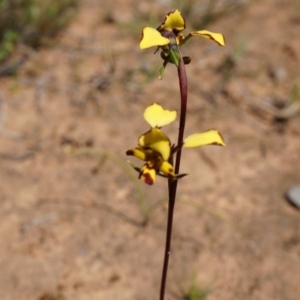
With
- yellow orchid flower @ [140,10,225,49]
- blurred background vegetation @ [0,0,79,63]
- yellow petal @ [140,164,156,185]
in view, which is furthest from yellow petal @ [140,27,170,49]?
blurred background vegetation @ [0,0,79,63]

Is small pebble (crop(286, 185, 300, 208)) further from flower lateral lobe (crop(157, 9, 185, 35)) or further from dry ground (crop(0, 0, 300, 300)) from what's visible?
flower lateral lobe (crop(157, 9, 185, 35))

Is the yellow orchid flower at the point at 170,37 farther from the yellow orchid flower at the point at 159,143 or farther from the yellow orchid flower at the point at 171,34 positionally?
the yellow orchid flower at the point at 159,143

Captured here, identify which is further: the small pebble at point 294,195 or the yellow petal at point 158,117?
the small pebble at point 294,195

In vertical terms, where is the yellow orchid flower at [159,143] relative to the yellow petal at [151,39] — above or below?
below

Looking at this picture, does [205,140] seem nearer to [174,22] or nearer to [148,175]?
[148,175]

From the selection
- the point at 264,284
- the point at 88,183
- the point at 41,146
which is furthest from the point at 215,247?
the point at 41,146

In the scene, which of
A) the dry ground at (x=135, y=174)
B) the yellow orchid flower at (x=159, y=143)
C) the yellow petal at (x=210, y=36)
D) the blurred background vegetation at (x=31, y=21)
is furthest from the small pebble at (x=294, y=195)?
the blurred background vegetation at (x=31, y=21)

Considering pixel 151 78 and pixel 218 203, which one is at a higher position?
pixel 151 78

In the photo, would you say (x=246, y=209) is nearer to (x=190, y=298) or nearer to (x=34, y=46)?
(x=190, y=298)
